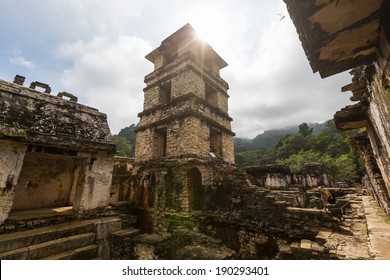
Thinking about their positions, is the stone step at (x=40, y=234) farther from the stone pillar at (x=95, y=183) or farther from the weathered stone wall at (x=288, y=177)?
the weathered stone wall at (x=288, y=177)

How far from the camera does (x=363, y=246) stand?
3939 millimetres

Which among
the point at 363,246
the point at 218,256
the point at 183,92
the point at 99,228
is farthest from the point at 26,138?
the point at 363,246

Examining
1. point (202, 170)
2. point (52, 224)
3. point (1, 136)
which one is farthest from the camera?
point (202, 170)

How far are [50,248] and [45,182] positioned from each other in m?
5.11

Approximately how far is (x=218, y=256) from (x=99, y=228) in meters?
4.29

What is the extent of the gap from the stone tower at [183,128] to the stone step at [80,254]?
363cm

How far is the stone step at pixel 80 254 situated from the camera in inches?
200

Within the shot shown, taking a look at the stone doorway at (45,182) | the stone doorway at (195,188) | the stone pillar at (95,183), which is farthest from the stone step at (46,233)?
the stone doorway at (195,188)

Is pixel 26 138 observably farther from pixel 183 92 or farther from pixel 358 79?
pixel 358 79

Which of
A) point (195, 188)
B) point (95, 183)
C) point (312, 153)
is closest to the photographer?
point (95, 183)

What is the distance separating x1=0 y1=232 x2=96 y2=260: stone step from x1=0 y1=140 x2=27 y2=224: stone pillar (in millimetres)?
1278

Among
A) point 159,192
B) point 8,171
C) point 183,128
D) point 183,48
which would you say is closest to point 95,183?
A: point 8,171

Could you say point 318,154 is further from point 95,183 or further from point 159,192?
point 95,183

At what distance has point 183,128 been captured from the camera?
10055 mm
